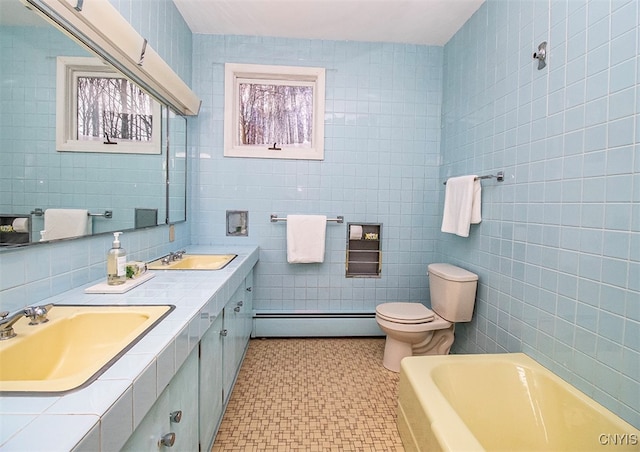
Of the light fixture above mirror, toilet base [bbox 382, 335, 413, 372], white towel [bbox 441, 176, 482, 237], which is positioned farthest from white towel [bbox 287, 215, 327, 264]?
the light fixture above mirror

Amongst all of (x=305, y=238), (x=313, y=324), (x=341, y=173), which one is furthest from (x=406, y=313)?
(x=341, y=173)

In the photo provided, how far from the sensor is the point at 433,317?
1984mm

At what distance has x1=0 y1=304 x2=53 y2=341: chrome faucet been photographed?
2.48 feet

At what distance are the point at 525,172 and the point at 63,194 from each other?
6.82 feet

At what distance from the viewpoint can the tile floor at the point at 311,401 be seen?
1.42 meters

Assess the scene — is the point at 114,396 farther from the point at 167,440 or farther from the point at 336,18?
the point at 336,18

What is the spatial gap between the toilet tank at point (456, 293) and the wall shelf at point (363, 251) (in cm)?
66

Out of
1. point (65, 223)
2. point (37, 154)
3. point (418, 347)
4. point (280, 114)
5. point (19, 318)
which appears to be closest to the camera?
point (19, 318)

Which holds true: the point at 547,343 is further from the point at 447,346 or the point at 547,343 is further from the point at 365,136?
the point at 365,136

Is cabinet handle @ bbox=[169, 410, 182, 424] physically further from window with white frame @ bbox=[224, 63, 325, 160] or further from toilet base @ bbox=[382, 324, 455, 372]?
window with white frame @ bbox=[224, 63, 325, 160]

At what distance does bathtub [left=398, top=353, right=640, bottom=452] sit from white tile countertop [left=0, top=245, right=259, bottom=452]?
2.88ft

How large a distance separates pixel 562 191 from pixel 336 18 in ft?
6.04

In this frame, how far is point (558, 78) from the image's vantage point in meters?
1.33

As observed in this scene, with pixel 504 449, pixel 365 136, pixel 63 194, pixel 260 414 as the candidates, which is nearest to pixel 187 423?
pixel 260 414
